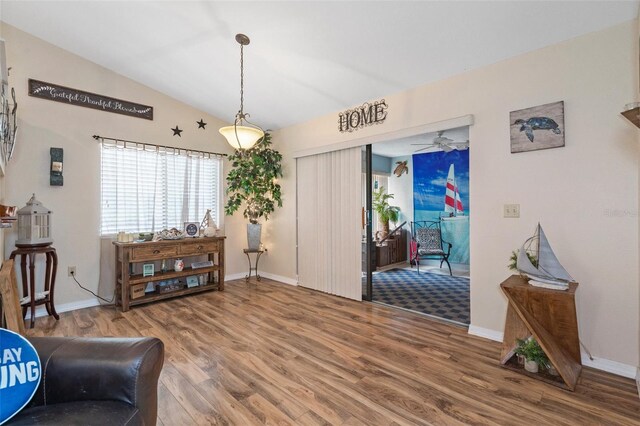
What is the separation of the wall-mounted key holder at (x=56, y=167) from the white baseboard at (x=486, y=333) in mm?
4693

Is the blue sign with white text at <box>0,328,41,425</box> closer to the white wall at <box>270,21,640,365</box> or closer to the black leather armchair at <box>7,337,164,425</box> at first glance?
the black leather armchair at <box>7,337,164,425</box>

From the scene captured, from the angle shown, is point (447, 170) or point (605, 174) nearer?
point (605, 174)

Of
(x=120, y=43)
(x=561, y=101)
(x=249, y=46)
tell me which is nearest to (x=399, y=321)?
(x=561, y=101)

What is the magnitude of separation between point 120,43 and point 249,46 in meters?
1.47

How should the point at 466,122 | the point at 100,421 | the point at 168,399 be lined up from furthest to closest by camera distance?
the point at 466,122 → the point at 168,399 → the point at 100,421

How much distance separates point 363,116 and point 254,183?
1987 millimetres

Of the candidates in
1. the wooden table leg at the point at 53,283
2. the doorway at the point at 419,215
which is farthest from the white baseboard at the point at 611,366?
the wooden table leg at the point at 53,283

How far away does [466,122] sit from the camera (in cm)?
282

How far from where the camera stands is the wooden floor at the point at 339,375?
1695 mm

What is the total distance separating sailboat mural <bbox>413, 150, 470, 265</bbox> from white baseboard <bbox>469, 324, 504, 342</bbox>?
123 inches

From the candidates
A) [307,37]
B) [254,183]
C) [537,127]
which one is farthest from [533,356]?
[254,183]

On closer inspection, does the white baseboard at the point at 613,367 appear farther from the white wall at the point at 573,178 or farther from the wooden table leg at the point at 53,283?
the wooden table leg at the point at 53,283

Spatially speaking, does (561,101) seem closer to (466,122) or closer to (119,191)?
(466,122)

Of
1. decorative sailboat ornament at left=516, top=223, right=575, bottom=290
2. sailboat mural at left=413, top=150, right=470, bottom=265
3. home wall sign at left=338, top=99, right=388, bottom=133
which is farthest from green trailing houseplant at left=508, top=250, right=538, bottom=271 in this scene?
sailboat mural at left=413, top=150, right=470, bottom=265
